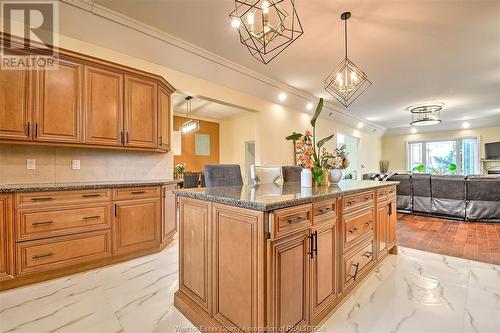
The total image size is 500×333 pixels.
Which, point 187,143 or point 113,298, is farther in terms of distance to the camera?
point 187,143

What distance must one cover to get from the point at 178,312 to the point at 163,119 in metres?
2.39

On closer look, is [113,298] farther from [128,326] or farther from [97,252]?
[97,252]

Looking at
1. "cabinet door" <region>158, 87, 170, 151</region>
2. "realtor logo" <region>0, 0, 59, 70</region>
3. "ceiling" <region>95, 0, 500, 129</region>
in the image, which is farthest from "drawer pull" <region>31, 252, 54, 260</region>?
"ceiling" <region>95, 0, 500, 129</region>

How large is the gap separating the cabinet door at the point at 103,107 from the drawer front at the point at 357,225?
2.62 meters

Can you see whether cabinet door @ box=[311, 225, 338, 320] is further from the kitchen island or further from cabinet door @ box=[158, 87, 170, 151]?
cabinet door @ box=[158, 87, 170, 151]

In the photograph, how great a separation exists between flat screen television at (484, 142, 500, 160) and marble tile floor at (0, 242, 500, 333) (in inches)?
313

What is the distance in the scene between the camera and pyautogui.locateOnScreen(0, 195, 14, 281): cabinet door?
1981 millimetres

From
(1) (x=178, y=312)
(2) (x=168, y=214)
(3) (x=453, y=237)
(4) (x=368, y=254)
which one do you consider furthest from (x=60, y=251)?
(3) (x=453, y=237)

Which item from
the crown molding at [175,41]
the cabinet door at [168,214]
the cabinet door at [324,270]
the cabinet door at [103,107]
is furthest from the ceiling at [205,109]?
Answer: the cabinet door at [324,270]

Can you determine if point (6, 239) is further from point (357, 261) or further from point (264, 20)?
point (357, 261)

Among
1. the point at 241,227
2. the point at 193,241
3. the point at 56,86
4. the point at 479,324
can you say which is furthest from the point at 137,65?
the point at 479,324

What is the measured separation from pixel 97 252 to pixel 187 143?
514cm

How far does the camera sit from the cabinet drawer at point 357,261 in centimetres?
183

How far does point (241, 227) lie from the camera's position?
130cm
